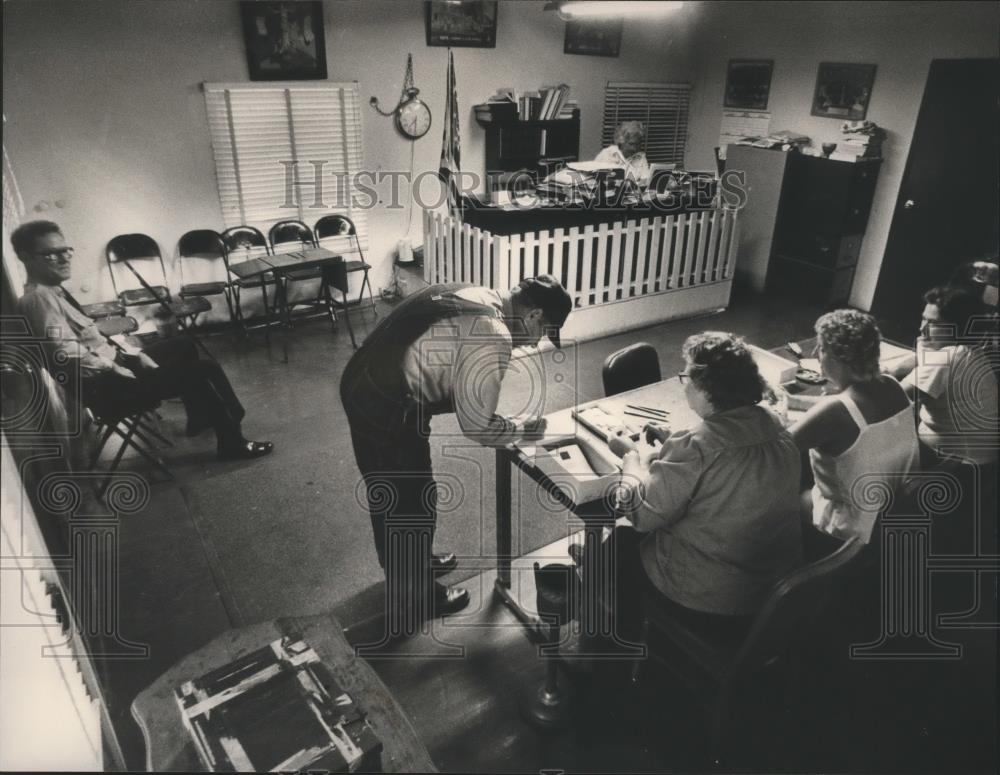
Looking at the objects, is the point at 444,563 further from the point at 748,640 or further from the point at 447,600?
the point at 748,640

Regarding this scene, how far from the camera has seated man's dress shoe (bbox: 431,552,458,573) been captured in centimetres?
334

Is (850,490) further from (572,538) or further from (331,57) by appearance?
(331,57)

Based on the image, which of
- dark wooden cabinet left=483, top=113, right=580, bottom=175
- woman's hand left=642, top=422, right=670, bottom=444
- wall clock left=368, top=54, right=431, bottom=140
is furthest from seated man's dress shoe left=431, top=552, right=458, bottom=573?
dark wooden cabinet left=483, top=113, right=580, bottom=175

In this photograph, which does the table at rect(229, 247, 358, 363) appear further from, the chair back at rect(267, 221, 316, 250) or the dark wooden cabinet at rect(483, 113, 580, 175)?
the dark wooden cabinet at rect(483, 113, 580, 175)

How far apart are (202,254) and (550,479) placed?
4.78 m

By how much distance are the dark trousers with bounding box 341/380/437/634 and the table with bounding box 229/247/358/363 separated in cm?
316

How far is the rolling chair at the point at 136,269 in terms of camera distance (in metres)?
5.62

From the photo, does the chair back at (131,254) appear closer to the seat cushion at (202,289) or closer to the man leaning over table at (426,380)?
the seat cushion at (202,289)

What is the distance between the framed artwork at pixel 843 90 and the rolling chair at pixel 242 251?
550 centimetres

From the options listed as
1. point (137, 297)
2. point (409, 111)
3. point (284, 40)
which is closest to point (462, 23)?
→ point (409, 111)

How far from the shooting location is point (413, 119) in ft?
22.1

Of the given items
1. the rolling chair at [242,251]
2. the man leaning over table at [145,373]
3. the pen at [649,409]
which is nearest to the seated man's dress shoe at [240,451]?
the man leaning over table at [145,373]

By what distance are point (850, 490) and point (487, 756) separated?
5.28 feet

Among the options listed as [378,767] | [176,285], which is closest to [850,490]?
[378,767]
